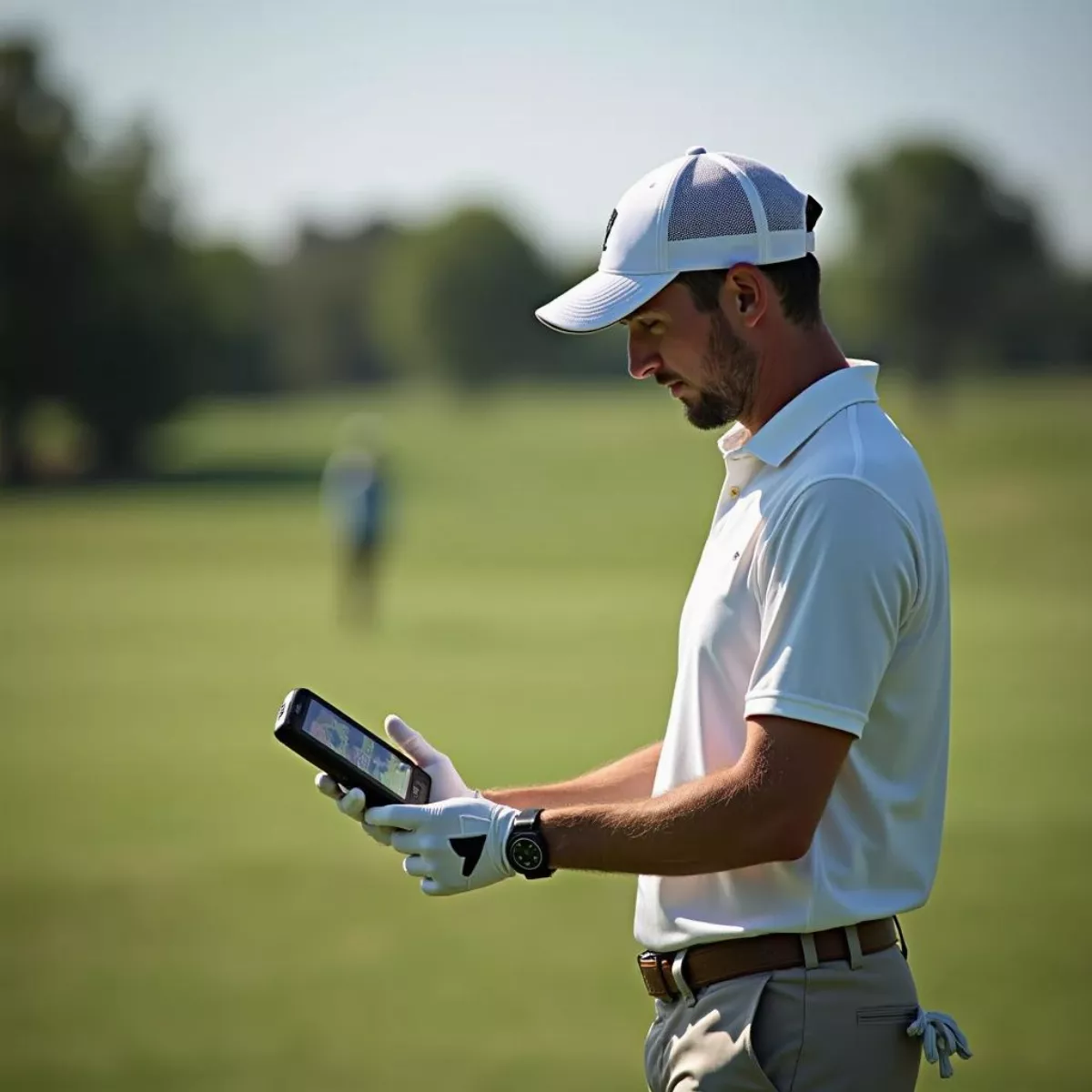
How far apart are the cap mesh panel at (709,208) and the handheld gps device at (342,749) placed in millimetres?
1008

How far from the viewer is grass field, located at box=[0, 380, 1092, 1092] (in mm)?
7227

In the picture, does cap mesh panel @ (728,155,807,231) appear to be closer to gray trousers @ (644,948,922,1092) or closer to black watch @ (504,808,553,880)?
black watch @ (504,808,553,880)

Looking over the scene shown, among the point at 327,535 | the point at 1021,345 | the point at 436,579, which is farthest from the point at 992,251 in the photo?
the point at 436,579

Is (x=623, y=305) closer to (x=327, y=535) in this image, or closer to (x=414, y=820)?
(x=414, y=820)

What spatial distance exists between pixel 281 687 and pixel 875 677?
1565cm

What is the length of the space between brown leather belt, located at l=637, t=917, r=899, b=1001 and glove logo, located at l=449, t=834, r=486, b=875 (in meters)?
0.38

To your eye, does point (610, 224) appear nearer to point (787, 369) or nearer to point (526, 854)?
point (787, 369)

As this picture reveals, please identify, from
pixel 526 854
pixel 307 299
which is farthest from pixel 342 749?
pixel 307 299

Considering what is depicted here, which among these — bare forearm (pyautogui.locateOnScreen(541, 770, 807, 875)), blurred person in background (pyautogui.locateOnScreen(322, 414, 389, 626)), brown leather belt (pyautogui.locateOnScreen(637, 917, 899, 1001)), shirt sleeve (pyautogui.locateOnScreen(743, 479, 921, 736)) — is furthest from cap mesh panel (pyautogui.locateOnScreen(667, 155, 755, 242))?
blurred person in background (pyautogui.locateOnScreen(322, 414, 389, 626))

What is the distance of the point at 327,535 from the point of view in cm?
4141

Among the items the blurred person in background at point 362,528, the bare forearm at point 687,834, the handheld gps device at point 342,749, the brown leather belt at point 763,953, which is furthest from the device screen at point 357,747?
the blurred person in background at point 362,528

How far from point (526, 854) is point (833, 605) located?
642mm

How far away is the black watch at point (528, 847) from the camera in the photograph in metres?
2.75

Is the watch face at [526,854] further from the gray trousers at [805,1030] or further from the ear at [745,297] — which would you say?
the ear at [745,297]
